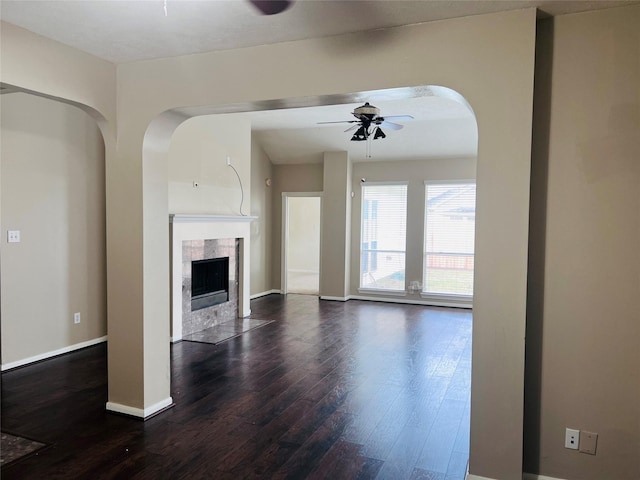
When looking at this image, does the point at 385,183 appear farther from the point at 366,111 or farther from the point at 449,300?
the point at 366,111

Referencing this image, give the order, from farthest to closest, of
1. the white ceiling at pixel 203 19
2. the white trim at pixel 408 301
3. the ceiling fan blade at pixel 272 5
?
the white trim at pixel 408 301, the white ceiling at pixel 203 19, the ceiling fan blade at pixel 272 5

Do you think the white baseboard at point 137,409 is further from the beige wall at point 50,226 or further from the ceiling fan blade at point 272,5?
the ceiling fan blade at point 272,5

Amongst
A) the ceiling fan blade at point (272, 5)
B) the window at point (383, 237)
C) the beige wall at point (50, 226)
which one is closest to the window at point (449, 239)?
the window at point (383, 237)

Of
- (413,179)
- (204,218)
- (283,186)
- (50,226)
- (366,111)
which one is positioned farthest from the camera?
(283,186)

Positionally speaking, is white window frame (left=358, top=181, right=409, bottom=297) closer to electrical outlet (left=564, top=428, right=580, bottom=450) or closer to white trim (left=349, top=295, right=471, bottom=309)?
white trim (left=349, top=295, right=471, bottom=309)

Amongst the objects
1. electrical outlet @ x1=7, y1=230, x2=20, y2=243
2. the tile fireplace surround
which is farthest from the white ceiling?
the tile fireplace surround

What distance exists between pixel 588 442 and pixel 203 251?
4642 millimetres

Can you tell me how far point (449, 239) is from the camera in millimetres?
7977

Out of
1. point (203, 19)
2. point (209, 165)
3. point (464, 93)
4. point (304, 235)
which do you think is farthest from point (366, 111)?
point (304, 235)

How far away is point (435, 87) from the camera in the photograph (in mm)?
2445

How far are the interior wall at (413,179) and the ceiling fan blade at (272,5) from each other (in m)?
6.20

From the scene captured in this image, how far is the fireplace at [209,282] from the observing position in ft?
19.2

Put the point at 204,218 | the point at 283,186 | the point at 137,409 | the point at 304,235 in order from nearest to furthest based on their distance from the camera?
1. the point at 137,409
2. the point at 204,218
3. the point at 283,186
4. the point at 304,235

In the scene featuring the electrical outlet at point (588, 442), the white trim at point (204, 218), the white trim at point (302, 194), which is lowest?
the electrical outlet at point (588, 442)
